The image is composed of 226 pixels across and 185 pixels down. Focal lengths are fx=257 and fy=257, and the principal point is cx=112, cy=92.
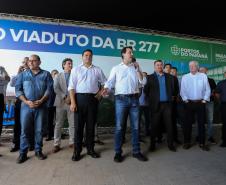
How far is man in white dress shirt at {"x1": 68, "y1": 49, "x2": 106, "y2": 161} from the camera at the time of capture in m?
3.74

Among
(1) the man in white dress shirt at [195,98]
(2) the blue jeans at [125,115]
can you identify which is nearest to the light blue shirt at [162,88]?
(1) the man in white dress shirt at [195,98]

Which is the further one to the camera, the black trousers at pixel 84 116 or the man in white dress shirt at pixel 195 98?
the man in white dress shirt at pixel 195 98

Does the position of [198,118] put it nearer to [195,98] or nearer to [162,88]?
[195,98]

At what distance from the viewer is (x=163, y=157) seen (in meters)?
3.81

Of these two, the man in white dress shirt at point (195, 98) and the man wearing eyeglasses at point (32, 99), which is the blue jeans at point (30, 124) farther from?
the man in white dress shirt at point (195, 98)

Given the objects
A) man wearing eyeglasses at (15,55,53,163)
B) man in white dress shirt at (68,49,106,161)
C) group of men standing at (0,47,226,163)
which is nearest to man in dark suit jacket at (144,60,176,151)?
group of men standing at (0,47,226,163)

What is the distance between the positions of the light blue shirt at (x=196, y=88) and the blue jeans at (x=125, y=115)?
1.26m

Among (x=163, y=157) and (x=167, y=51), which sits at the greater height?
(x=167, y=51)

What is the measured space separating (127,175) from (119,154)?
698 mm

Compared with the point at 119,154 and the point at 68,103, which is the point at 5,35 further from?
the point at 119,154

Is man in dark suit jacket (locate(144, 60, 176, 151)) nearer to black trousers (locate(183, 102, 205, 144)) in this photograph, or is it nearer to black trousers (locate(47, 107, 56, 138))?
black trousers (locate(183, 102, 205, 144))

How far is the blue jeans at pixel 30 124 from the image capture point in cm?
370

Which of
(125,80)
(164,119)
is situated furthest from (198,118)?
(125,80)

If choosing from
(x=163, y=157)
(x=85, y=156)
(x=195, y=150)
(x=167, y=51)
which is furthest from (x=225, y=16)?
(x=85, y=156)
